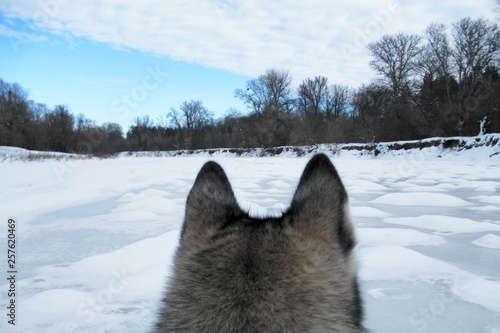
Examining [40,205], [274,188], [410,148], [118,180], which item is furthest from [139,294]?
[410,148]

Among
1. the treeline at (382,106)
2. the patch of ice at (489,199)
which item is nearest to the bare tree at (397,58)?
the treeline at (382,106)

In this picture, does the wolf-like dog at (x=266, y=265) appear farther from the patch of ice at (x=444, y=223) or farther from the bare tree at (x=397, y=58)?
the bare tree at (x=397, y=58)

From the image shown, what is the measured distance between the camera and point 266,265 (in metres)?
1.03

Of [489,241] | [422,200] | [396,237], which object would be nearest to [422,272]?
[396,237]

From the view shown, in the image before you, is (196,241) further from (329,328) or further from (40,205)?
(40,205)

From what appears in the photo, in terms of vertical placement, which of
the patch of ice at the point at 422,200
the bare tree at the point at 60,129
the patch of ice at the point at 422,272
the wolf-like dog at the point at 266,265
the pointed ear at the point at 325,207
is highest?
the bare tree at the point at 60,129

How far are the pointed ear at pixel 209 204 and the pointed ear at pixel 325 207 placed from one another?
313mm

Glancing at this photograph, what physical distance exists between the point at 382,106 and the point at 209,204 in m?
41.5

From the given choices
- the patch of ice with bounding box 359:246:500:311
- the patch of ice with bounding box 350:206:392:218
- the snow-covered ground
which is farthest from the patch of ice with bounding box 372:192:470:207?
the patch of ice with bounding box 359:246:500:311

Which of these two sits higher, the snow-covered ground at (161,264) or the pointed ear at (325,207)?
the pointed ear at (325,207)

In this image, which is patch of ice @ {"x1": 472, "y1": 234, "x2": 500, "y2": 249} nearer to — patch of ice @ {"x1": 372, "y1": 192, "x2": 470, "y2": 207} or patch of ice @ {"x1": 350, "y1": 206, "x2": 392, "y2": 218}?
patch of ice @ {"x1": 350, "y1": 206, "x2": 392, "y2": 218}

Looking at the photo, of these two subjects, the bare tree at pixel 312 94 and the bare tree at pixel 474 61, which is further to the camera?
the bare tree at pixel 312 94

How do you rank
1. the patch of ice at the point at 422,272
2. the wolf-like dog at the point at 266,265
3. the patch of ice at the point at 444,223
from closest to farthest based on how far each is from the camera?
the wolf-like dog at the point at 266,265, the patch of ice at the point at 422,272, the patch of ice at the point at 444,223

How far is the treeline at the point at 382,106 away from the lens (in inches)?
1251
